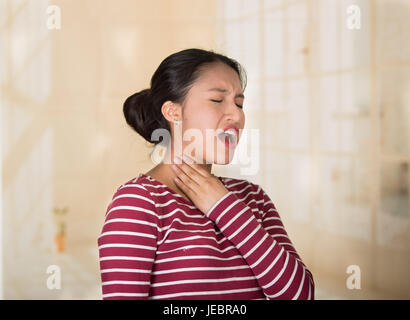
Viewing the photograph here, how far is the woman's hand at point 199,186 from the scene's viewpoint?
2.50 ft

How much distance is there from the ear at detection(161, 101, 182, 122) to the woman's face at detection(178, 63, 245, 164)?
0.02 meters

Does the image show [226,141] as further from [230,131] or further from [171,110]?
[171,110]

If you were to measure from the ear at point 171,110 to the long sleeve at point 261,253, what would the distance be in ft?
0.65

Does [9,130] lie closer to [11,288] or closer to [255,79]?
[11,288]

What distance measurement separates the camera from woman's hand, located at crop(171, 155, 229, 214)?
763 millimetres

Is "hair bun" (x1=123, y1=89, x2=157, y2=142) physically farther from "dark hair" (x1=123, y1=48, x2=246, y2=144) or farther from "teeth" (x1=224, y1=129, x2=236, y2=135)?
"teeth" (x1=224, y1=129, x2=236, y2=135)

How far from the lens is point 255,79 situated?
6.66 feet

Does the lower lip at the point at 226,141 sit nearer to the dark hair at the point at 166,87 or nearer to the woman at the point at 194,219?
the woman at the point at 194,219

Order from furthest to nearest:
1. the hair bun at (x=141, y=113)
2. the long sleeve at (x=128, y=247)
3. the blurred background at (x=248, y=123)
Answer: the blurred background at (x=248, y=123), the hair bun at (x=141, y=113), the long sleeve at (x=128, y=247)

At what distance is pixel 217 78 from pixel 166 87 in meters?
0.11

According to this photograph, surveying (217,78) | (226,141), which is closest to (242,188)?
(226,141)

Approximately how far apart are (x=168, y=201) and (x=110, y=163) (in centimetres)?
131

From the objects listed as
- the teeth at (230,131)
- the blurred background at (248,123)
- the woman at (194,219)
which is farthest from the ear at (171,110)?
the blurred background at (248,123)
